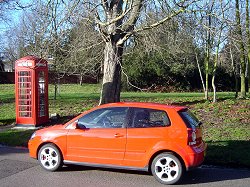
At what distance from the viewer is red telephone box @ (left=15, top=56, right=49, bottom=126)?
12.3 meters

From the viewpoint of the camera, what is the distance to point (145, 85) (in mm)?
37219

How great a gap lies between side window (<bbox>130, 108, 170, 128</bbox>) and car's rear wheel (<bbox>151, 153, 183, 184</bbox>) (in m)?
0.62

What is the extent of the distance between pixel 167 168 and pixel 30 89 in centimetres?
742

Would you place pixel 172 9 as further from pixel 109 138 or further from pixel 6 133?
pixel 6 133

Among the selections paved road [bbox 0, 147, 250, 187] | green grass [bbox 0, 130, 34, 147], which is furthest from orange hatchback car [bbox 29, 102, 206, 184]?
green grass [bbox 0, 130, 34, 147]

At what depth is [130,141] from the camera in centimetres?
668

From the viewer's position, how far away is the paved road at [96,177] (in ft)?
21.1

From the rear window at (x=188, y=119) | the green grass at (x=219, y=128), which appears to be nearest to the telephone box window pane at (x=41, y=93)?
the green grass at (x=219, y=128)

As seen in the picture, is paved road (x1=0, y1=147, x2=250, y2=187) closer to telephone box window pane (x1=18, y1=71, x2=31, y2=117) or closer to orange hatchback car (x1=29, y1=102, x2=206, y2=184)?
orange hatchback car (x1=29, y1=102, x2=206, y2=184)

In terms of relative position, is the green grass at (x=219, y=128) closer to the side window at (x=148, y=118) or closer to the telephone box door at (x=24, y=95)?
the telephone box door at (x=24, y=95)

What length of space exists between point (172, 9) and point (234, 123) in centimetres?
436

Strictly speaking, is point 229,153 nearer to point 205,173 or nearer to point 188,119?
point 205,173

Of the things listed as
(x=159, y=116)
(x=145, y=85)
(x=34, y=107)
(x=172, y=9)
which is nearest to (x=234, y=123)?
(x=172, y=9)

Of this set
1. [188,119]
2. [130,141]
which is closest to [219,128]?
[188,119]
